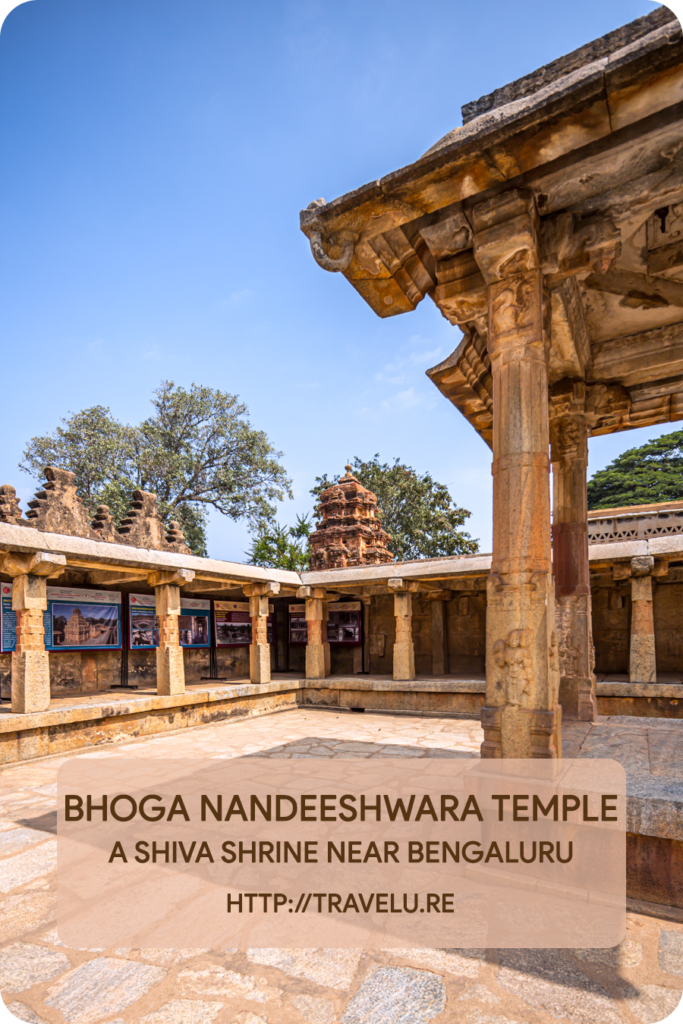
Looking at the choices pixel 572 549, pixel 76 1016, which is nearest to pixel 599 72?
pixel 572 549

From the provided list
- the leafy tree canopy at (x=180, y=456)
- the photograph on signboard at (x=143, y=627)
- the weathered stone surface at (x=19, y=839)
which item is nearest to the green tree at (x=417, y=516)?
the leafy tree canopy at (x=180, y=456)

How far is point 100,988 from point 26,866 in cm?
171

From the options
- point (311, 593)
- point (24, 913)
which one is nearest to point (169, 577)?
point (311, 593)

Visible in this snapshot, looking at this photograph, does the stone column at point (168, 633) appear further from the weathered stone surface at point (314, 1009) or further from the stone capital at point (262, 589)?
the weathered stone surface at point (314, 1009)

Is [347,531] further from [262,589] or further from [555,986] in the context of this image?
[555,986]

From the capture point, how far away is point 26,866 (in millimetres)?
3568

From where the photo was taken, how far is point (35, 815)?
15.1ft

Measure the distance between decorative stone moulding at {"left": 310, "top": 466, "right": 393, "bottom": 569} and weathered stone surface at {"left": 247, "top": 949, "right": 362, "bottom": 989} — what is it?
47.0ft

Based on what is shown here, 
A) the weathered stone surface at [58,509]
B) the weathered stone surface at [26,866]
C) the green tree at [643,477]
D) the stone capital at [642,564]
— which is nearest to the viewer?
the weathered stone surface at [26,866]

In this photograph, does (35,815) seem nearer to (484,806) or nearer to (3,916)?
(3,916)

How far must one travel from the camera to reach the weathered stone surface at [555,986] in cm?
201

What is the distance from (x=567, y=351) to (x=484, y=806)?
11.7 ft

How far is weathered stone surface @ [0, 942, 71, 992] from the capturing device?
7.71ft

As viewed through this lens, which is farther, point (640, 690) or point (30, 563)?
A: point (640, 690)
